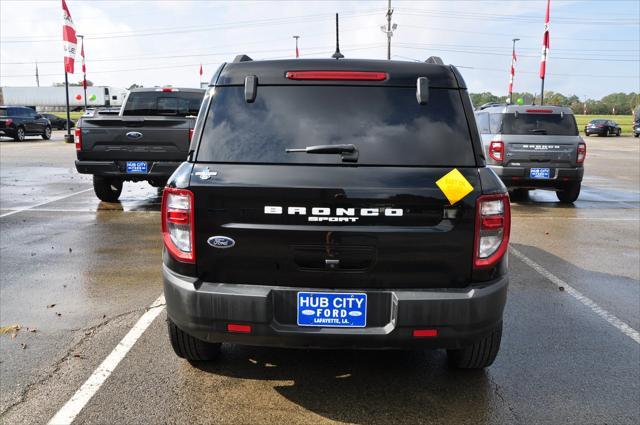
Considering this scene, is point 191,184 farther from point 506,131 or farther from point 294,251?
point 506,131

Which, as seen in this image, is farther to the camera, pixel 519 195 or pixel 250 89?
pixel 519 195

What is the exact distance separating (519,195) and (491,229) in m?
9.56

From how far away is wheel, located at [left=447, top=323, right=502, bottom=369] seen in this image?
10.8ft

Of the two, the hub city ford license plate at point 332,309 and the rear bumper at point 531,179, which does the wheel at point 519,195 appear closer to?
the rear bumper at point 531,179

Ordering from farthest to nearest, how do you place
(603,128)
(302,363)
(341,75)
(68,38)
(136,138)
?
(603,128)
(68,38)
(136,138)
(302,363)
(341,75)

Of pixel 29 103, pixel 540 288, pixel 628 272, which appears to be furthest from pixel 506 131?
pixel 29 103

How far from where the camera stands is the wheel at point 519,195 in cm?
1145

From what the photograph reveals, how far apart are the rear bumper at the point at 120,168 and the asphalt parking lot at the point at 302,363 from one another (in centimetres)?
245

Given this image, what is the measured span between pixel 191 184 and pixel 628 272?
5219 millimetres

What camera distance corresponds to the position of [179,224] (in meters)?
2.89

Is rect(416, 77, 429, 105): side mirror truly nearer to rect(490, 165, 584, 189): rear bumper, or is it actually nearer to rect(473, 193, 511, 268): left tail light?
rect(473, 193, 511, 268): left tail light

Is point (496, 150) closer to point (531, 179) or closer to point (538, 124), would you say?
point (531, 179)

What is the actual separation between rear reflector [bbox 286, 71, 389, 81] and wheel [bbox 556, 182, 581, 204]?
887cm

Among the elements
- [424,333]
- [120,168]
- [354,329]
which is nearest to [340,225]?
[354,329]
